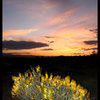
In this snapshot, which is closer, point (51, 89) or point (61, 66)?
point (51, 89)

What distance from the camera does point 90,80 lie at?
9.23 m

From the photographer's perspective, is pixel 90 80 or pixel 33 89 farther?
pixel 90 80

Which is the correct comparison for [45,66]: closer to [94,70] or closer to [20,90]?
[94,70]

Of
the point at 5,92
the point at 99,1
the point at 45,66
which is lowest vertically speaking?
the point at 5,92

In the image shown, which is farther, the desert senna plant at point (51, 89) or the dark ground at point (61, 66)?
the dark ground at point (61, 66)

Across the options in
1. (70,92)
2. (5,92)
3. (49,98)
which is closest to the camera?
(49,98)

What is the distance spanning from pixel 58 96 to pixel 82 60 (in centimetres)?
804

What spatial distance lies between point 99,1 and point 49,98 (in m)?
2.91

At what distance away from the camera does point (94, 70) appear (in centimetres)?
1089

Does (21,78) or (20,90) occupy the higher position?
(21,78)

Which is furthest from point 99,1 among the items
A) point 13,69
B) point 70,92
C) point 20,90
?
point 13,69

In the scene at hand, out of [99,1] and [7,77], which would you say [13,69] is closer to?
[7,77]

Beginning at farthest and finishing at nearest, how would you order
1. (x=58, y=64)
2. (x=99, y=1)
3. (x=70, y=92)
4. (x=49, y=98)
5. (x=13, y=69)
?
(x=58, y=64) → (x=13, y=69) → (x=99, y=1) → (x=70, y=92) → (x=49, y=98)

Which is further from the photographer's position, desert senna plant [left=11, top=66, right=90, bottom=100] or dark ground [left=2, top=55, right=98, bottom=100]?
dark ground [left=2, top=55, right=98, bottom=100]
